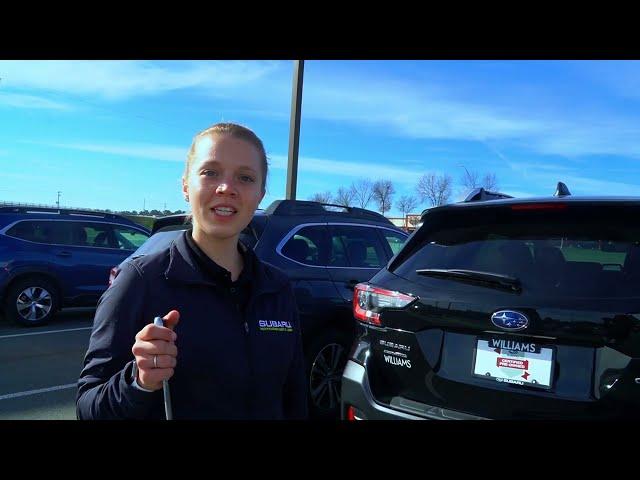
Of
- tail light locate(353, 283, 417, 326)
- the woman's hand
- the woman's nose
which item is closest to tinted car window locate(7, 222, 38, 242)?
tail light locate(353, 283, 417, 326)

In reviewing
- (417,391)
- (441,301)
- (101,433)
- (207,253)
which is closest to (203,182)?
(207,253)

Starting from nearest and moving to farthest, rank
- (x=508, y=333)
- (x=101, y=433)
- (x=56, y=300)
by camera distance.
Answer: (x=101, y=433) → (x=508, y=333) → (x=56, y=300)

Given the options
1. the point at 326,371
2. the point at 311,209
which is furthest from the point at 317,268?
the point at 326,371

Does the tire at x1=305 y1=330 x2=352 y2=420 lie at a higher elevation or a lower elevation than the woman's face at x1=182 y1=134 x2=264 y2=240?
lower

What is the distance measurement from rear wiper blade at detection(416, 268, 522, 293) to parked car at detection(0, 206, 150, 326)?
8506 mm

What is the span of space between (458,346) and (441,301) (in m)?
0.23

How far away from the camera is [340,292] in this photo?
4.50 meters

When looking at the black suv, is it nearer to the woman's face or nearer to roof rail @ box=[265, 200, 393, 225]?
the woman's face

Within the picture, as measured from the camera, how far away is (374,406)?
2.57 m

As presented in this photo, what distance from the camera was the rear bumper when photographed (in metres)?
2.33

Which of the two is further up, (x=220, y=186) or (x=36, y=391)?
(x=220, y=186)

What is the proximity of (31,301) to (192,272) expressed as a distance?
8.64m

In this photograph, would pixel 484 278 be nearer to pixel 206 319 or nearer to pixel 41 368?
pixel 206 319

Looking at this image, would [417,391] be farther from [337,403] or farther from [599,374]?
[337,403]
